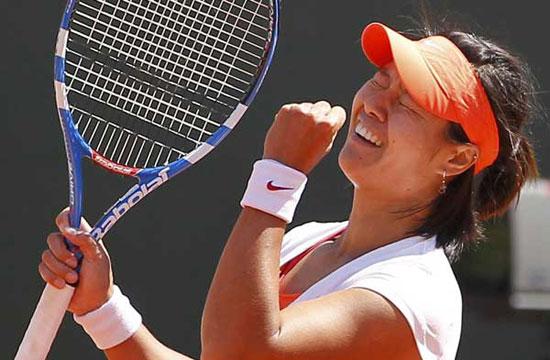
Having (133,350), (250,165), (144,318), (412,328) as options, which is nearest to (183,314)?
(144,318)

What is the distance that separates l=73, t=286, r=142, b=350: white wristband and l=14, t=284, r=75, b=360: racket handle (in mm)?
49

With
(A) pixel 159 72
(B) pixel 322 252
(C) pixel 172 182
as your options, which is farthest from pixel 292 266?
(C) pixel 172 182

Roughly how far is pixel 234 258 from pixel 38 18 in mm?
2260

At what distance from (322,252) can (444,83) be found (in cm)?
38

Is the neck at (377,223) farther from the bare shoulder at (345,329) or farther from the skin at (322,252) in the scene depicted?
the bare shoulder at (345,329)

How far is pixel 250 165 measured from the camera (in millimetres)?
4070

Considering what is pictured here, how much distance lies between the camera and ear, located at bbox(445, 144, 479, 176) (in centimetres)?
213

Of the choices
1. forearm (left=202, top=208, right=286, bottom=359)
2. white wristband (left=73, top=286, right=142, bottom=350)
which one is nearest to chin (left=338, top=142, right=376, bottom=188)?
forearm (left=202, top=208, right=286, bottom=359)

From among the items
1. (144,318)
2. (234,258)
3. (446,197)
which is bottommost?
(144,318)

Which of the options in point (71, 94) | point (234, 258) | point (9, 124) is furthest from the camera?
point (9, 124)

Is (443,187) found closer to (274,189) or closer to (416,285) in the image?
(416,285)

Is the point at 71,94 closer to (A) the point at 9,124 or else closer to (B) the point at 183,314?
(A) the point at 9,124

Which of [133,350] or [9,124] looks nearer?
[133,350]

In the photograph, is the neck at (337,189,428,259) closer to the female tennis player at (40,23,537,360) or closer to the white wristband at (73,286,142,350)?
the female tennis player at (40,23,537,360)
